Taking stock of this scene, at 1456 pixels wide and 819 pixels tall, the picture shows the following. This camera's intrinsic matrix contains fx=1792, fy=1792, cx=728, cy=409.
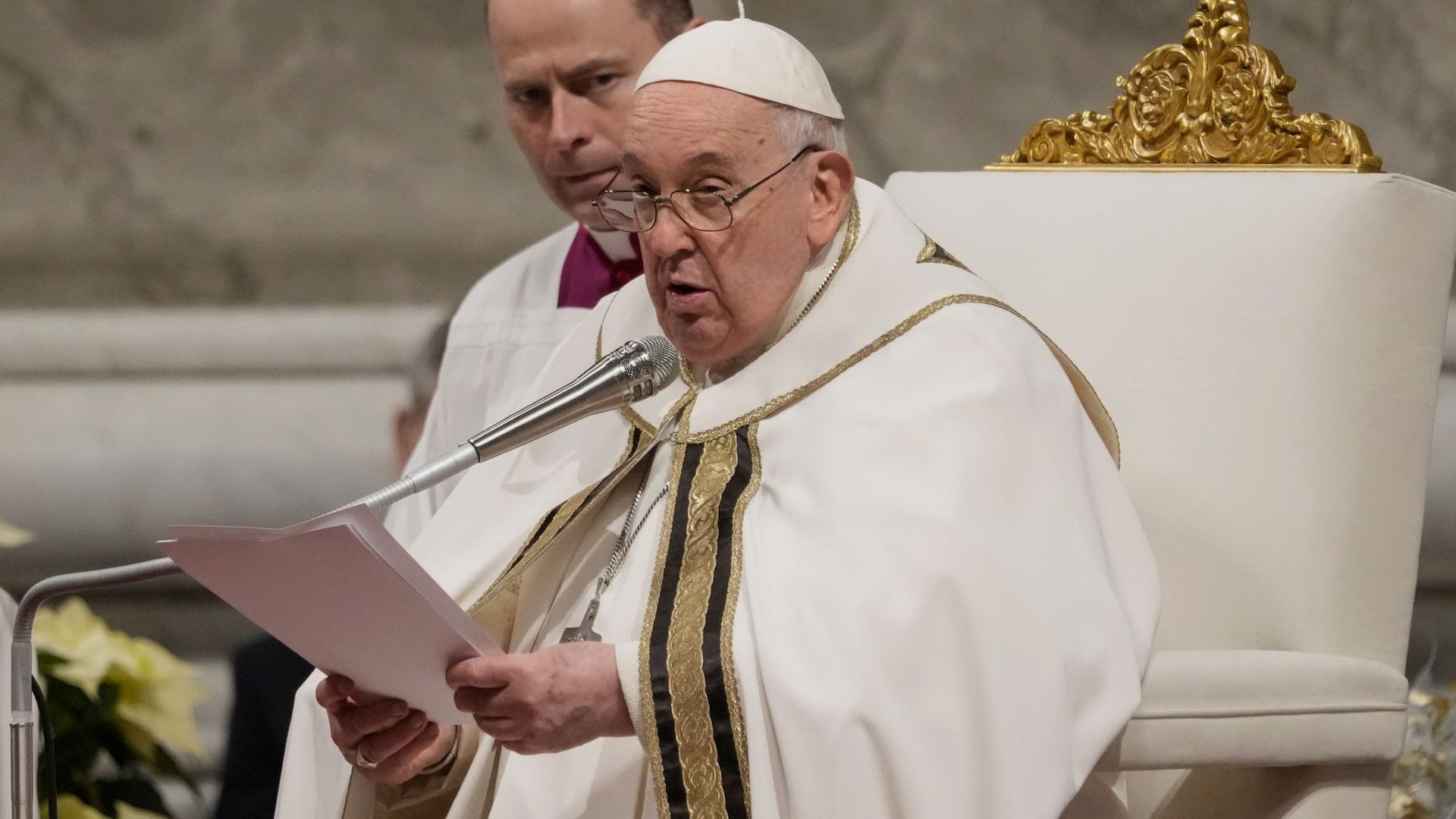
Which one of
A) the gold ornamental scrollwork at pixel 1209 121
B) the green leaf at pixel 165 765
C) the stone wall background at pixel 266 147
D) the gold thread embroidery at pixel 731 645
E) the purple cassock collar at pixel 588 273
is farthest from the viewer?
the stone wall background at pixel 266 147

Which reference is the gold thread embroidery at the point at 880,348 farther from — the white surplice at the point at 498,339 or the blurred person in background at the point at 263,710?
the blurred person in background at the point at 263,710

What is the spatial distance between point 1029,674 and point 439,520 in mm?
969

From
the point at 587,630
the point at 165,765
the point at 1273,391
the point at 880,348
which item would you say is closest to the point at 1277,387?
the point at 1273,391

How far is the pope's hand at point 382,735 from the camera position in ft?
6.92

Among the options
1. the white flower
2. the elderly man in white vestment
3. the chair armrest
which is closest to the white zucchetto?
the elderly man in white vestment

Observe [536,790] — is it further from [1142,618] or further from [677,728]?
[1142,618]

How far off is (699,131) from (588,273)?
118 centimetres

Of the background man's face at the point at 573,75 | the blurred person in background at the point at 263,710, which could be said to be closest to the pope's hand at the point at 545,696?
the background man's face at the point at 573,75

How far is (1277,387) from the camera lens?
2346 millimetres

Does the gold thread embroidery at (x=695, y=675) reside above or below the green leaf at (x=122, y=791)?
above

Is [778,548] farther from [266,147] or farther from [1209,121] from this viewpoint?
[266,147]

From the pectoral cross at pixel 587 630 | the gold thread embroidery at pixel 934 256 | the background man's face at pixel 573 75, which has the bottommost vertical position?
the pectoral cross at pixel 587 630

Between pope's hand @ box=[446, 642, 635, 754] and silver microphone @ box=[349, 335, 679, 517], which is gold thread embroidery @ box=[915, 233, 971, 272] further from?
pope's hand @ box=[446, 642, 635, 754]

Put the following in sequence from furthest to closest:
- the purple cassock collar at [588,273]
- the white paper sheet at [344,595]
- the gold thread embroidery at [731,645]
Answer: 1. the purple cassock collar at [588,273]
2. the gold thread embroidery at [731,645]
3. the white paper sheet at [344,595]
